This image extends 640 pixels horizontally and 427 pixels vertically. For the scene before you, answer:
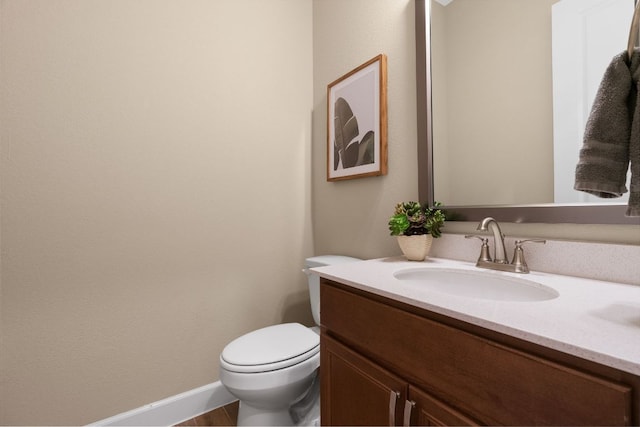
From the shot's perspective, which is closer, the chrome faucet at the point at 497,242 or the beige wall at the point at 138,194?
the chrome faucet at the point at 497,242

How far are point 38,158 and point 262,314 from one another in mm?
1256

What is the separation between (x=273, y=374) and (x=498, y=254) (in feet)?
3.01

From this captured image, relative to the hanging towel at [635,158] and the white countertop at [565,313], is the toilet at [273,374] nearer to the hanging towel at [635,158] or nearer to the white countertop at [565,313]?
the white countertop at [565,313]

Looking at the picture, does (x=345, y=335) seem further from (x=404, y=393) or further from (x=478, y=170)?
(x=478, y=170)

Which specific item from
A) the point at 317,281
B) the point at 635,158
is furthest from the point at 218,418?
the point at 635,158

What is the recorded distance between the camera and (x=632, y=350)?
1.28 ft

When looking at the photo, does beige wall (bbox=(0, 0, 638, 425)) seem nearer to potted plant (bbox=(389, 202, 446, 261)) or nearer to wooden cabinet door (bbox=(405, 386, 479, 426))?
potted plant (bbox=(389, 202, 446, 261))

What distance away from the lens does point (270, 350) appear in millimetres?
1169

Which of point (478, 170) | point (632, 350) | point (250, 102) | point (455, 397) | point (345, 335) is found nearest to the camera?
point (632, 350)

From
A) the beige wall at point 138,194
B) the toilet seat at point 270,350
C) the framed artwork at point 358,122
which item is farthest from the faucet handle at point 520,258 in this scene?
the beige wall at point 138,194

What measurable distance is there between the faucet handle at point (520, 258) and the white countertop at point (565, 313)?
29 mm

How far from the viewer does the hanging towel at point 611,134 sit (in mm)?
552

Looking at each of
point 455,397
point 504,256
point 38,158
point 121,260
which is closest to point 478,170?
point 504,256

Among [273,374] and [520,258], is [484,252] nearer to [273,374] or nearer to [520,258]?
[520,258]
